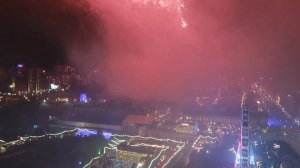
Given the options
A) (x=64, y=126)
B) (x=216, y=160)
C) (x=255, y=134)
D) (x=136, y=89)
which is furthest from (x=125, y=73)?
(x=216, y=160)

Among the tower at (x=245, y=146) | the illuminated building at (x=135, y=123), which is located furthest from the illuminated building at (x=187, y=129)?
the tower at (x=245, y=146)

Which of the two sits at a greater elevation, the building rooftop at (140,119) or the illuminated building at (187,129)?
the building rooftop at (140,119)

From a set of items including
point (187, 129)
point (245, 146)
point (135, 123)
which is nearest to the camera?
point (245, 146)

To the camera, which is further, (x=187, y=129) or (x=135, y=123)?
(x=135, y=123)

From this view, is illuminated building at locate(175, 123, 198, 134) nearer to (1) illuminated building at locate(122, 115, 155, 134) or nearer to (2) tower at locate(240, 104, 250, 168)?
(1) illuminated building at locate(122, 115, 155, 134)

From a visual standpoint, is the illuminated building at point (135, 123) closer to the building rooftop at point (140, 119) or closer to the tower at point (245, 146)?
the building rooftop at point (140, 119)

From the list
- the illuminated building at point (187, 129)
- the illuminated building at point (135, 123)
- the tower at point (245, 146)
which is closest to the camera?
the tower at point (245, 146)

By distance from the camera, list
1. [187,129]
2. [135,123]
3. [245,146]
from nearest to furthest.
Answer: [245,146] → [187,129] → [135,123]

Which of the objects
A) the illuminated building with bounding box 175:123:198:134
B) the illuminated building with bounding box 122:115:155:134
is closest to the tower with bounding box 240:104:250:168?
the illuminated building with bounding box 175:123:198:134

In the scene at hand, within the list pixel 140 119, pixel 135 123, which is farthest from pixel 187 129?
pixel 135 123

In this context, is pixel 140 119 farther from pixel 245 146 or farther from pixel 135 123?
pixel 245 146

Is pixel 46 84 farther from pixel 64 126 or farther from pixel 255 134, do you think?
pixel 255 134
